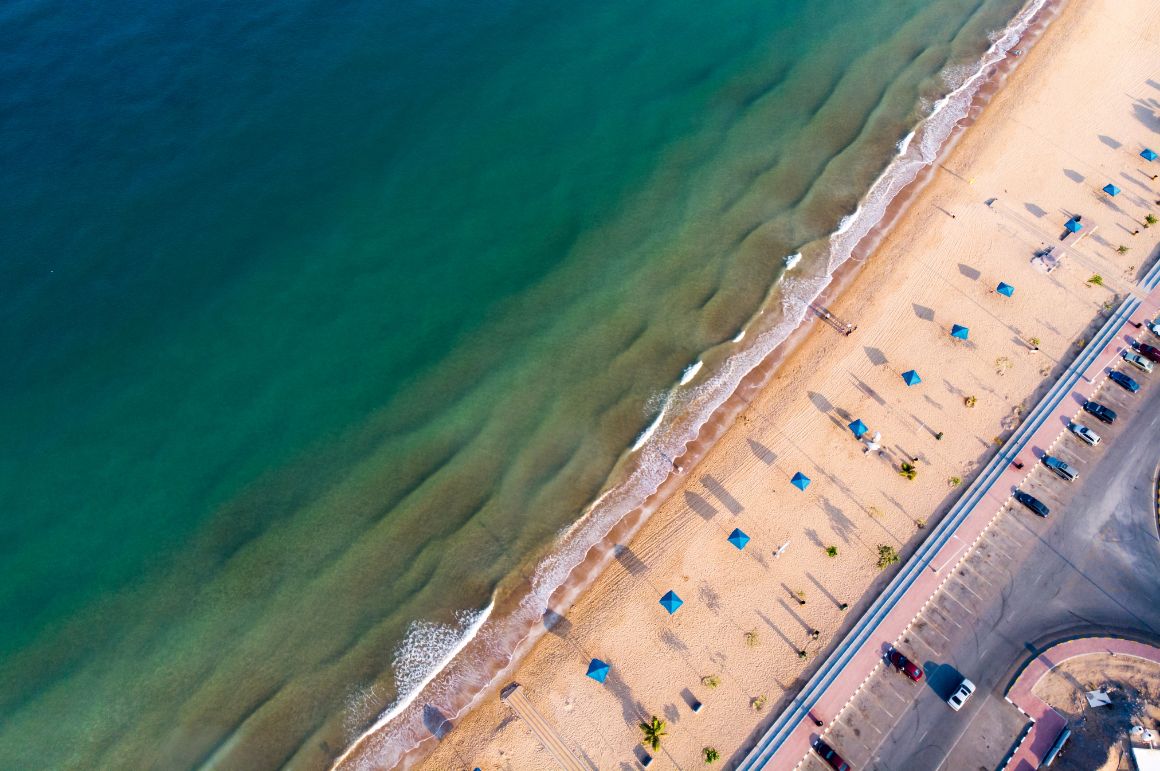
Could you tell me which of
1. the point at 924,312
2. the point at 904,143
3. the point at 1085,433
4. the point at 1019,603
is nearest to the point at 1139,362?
the point at 1085,433

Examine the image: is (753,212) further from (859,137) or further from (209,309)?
(209,309)

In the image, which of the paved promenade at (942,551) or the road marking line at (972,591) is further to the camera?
the road marking line at (972,591)

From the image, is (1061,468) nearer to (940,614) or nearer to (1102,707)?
(940,614)

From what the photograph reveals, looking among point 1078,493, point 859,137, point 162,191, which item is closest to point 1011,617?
point 1078,493

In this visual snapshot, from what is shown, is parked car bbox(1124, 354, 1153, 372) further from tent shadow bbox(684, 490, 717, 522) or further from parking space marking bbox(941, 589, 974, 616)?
tent shadow bbox(684, 490, 717, 522)

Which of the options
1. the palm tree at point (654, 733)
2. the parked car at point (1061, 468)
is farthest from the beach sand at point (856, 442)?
the parked car at point (1061, 468)

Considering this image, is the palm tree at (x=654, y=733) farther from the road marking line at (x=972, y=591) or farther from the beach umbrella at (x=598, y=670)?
the road marking line at (x=972, y=591)
